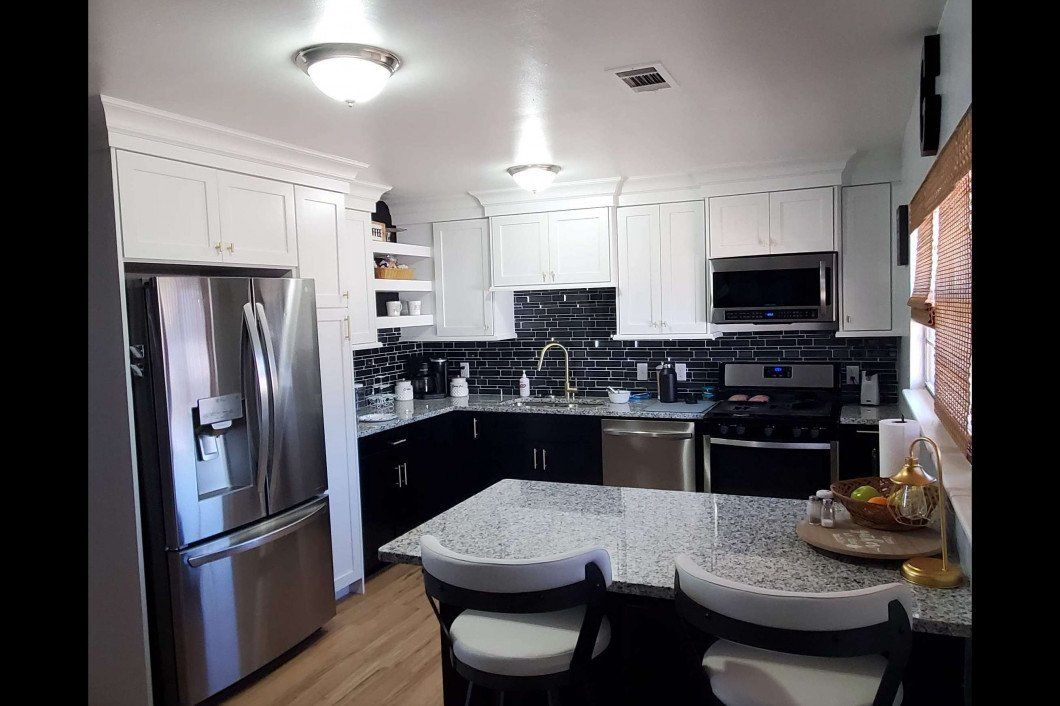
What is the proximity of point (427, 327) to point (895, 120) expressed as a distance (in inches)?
126

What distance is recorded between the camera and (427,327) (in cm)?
523

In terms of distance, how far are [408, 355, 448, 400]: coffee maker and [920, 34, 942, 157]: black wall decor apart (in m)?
3.69

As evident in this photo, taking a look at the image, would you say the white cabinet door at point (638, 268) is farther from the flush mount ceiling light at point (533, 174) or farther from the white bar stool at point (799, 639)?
the white bar stool at point (799, 639)

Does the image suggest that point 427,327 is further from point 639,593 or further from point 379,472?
point 639,593

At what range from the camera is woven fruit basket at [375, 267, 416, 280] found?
4680mm

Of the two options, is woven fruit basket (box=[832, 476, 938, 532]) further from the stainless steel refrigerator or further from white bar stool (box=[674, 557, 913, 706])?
the stainless steel refrigerator

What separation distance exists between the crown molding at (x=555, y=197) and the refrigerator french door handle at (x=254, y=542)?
7.73 ft

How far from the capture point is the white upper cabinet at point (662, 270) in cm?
448

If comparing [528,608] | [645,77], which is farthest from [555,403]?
[528,608]

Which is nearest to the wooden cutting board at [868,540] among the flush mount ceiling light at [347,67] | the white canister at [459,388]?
the flush mount ceiling light at [347,67]

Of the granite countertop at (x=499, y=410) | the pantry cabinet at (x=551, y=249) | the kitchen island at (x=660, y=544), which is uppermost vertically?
the pantry cabinet at (x=551, y=249)

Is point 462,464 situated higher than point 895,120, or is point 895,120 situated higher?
point 895,120

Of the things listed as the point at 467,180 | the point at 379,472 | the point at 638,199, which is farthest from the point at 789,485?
the point at 467,180

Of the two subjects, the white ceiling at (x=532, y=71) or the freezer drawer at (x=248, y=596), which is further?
the freezer drawer at (x=248, y=596)
